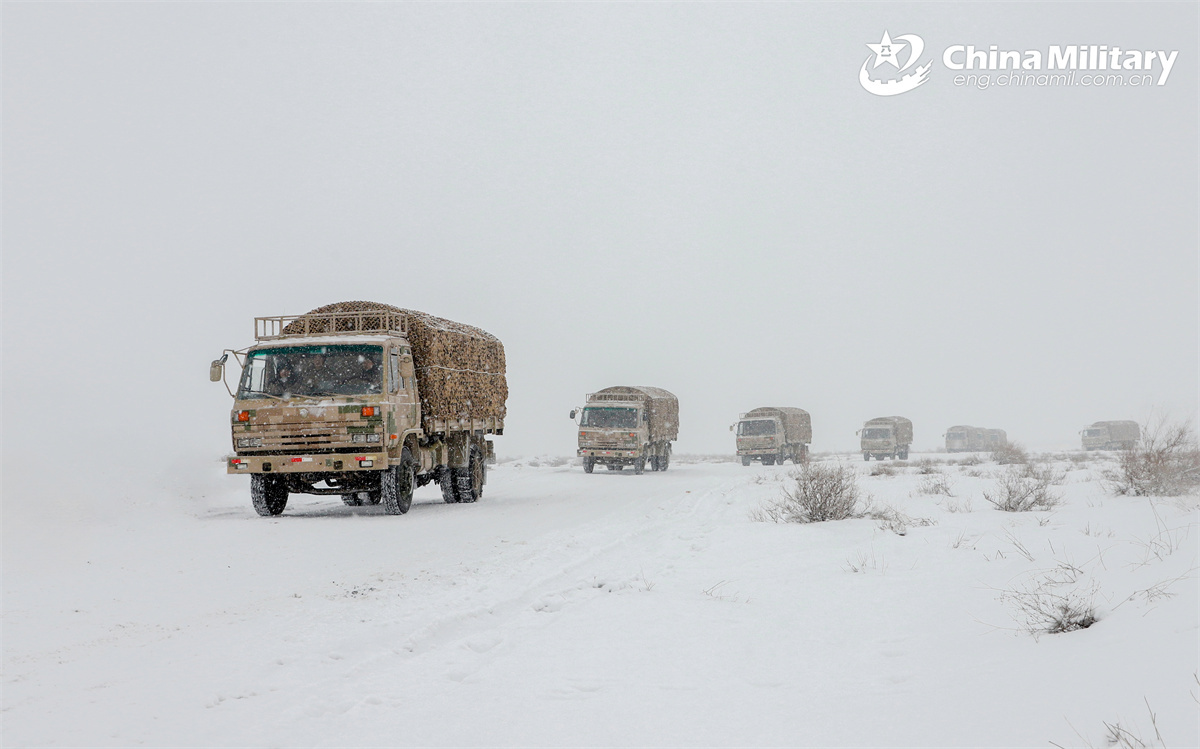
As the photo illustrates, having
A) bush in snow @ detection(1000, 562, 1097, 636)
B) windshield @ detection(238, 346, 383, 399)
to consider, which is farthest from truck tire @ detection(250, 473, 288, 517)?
bush in snow @ detection(1000, 562, 1097, 636)

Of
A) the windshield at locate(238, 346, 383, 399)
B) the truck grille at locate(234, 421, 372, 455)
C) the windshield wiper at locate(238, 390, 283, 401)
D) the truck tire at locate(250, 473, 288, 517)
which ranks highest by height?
the windshield at locate(238, 346, 383, 399)

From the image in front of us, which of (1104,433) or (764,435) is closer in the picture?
(764,435)

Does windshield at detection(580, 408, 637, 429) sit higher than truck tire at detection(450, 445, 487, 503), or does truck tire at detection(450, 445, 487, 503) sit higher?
windshield at detection(580, 408, 637, 429)

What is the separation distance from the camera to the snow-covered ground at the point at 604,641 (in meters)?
3.43

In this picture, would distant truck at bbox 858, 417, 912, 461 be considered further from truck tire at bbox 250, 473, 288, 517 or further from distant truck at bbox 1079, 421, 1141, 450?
truck tire at bbox 250, 473, 288, 517

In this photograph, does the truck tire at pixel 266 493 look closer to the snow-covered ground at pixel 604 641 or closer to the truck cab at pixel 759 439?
the snow-covered ground at pixel 604 641

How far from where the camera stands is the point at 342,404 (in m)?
12.6

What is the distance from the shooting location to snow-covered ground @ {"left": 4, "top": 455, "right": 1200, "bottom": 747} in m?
3.43

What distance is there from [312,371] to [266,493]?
225 centimetres

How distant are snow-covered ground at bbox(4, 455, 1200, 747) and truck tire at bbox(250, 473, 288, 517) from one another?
3.48m

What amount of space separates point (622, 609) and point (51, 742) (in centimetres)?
352

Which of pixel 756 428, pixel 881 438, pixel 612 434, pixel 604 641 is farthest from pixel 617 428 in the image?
pixel 881 438

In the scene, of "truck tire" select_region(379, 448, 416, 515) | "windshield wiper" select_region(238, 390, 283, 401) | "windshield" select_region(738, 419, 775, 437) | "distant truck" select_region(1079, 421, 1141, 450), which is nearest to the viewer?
"windshield wiper" select_region(238, 390, 283, 401)

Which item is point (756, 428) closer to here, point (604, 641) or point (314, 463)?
point (314, 463)
